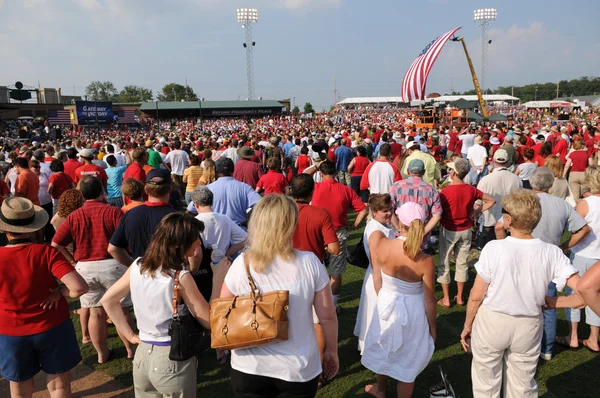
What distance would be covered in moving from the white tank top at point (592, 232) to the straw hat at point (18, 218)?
4.66 meters

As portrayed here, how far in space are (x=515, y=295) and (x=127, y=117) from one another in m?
56.6

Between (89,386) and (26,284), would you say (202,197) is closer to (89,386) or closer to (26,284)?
(26,284)

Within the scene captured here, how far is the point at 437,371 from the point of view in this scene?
13.2 ft

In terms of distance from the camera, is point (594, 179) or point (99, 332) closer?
point (594, 179)

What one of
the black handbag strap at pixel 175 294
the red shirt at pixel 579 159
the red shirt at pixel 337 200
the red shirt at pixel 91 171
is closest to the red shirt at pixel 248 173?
the red shirt at pixel 91 171

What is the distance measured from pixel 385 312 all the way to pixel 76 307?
15.2 feet

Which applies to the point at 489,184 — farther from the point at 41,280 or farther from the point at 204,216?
the point at 41,280

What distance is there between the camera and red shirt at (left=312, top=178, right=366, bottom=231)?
4.90 meters

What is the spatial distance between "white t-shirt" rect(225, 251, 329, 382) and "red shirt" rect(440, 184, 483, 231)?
3499 mm

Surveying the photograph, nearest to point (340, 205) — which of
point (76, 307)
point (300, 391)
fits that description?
point (300, 391)

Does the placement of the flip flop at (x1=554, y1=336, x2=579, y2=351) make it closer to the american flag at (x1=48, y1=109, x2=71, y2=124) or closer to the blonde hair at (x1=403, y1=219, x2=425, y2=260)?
the blonde hair at (x1=403, y1=219, x2=425, y2=260)

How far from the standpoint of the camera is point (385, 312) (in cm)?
314

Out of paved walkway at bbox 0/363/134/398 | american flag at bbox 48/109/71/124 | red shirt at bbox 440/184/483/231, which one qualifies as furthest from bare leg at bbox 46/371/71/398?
american flag at bbox 48/109/71/124

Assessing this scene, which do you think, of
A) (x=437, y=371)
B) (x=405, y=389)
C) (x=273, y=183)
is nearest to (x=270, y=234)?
(x=405, y=389)
